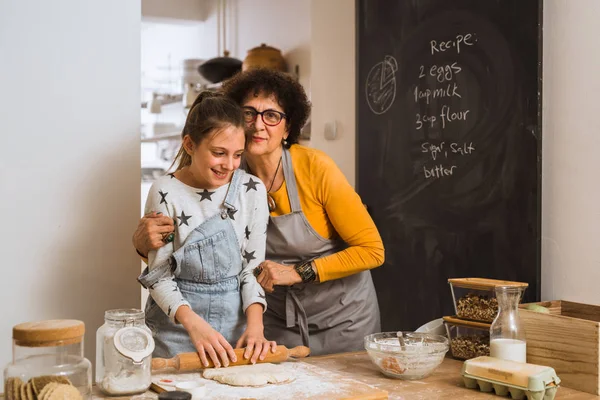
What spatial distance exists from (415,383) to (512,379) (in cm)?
21

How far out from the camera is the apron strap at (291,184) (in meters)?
2.02

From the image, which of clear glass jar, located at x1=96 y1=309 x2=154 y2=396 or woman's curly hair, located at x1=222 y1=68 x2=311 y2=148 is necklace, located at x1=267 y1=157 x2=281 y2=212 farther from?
clear glass jar, located at x1=96 y1=309 x2=154 y2=396

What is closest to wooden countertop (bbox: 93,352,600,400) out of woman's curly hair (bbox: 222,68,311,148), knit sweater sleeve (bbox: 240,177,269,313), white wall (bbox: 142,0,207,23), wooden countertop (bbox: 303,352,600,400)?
wooden countertop (bbox: 303,352,600,400)

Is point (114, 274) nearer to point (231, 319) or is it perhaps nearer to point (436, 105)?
point (231, 319)

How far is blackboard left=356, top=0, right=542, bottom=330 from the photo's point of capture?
88.4 inches

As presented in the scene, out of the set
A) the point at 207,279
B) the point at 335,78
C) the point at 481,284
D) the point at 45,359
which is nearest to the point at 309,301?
the point at 207,279

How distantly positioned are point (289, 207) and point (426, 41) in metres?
1.10

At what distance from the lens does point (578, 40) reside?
2.07m

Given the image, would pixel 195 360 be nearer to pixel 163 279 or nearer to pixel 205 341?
pixel 205 341

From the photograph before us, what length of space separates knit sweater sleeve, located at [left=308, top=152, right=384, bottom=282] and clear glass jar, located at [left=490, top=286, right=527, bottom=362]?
1.63 ft

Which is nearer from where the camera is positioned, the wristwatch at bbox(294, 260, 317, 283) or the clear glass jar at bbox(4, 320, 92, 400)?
the clear glass jar at bbox(4, 320, 92, 400)

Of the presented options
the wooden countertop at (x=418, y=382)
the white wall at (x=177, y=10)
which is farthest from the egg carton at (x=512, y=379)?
the white wall at (x=177, y=10)

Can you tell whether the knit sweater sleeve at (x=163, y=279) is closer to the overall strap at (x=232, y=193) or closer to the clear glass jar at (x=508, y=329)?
the overall strap at (x=232, y=193)

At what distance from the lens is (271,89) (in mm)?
1968
